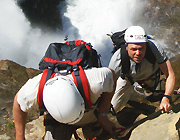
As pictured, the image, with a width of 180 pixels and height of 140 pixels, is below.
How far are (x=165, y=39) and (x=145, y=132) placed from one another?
1037cm

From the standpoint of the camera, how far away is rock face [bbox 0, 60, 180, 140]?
2.14 metres

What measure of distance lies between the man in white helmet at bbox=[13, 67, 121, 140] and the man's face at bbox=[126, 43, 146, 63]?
839 millimetres

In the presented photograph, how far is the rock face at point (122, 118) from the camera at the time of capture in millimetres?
→ 2139

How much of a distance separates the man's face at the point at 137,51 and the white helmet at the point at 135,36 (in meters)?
0.06

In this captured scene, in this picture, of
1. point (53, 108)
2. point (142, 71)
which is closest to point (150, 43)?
point (142, 71)

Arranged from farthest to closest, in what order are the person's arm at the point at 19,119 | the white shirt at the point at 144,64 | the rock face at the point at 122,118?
the white shirt at the point at 144,64 → the person's arm at the point at 19,119 → the rock face at the point at 122,118

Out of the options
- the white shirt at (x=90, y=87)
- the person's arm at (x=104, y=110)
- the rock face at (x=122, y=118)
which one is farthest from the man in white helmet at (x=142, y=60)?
the white shirt at (x=90, y=87)

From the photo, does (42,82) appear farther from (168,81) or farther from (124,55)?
(168,81)

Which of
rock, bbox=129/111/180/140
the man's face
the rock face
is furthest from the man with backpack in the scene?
the man's face

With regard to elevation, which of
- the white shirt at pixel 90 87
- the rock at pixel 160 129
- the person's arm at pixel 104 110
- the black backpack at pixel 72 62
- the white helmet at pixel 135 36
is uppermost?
the white helmet at pixel 135 36

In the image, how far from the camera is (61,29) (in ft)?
52.5

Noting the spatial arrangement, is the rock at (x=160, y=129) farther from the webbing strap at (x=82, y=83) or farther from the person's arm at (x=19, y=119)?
the person's arm at (x=19, y=119)

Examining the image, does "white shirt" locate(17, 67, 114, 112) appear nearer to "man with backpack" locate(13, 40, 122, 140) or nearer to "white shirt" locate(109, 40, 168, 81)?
"man with backpack" locate(13, 40, 122, 140)

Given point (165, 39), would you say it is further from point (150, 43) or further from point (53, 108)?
point (53, 108)
